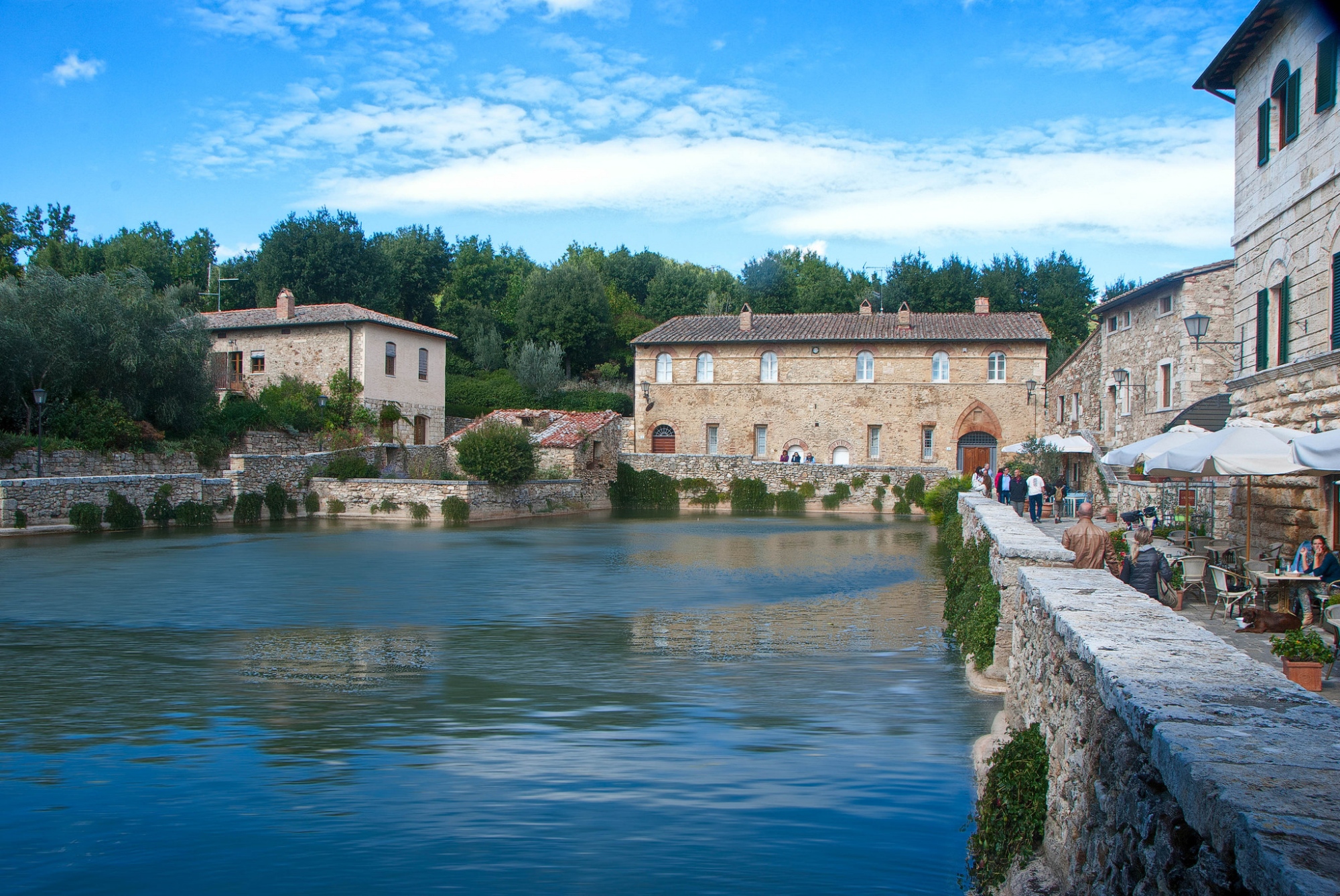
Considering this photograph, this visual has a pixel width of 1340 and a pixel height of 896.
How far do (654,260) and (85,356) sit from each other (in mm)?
39684

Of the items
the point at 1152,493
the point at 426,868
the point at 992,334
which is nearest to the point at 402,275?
the point at 992,334

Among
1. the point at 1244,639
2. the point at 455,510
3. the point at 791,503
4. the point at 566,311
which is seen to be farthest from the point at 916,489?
the point at 1244,639

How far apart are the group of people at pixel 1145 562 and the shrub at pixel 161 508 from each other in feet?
73.2

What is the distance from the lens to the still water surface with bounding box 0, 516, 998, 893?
5148 millimetres

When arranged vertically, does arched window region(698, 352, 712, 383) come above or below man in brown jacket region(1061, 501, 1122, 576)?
above

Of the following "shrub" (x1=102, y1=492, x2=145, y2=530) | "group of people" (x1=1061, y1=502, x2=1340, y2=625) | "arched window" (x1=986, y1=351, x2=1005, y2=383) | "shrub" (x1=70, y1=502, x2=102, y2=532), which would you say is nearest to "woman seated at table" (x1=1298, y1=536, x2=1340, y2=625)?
"group of people" (x1=1061, y1=502, x2=1340, y2=625)

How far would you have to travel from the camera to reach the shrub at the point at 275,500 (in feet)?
90.8

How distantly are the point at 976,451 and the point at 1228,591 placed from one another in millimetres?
31667

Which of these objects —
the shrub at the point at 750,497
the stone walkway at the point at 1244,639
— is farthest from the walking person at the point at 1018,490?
the shrub at the point at 750,497

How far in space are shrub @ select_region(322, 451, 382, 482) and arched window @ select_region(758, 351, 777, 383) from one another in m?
18.1

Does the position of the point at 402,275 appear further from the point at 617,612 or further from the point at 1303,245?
the point at 1303,245

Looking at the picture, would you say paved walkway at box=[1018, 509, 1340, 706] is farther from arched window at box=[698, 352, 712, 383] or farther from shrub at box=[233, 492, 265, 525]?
arched window at box=[698, 352, 712, 383]

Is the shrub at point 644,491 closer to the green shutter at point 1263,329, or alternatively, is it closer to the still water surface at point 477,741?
the still water surface at point 477,741

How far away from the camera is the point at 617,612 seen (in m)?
13.1
